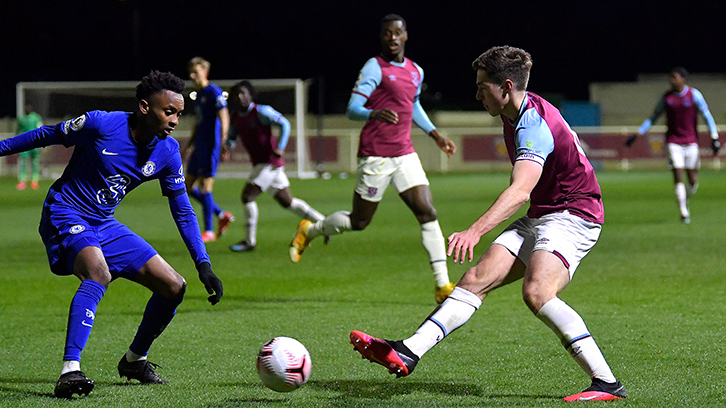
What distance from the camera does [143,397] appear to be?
5012mm

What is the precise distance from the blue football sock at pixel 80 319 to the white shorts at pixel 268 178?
24.9ft

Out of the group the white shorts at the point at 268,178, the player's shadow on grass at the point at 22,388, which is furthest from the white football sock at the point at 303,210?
the player's shadow on grass at the point at 22,388

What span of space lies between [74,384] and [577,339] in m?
2.51

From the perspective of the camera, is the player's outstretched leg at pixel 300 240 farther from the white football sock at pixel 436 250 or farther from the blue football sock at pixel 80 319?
the blue football sock at pixel 80 319

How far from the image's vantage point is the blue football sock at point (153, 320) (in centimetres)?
537

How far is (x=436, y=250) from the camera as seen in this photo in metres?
8.52

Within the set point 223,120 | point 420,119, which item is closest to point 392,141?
point 420,119

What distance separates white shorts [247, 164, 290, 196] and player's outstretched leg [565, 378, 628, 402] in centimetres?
819

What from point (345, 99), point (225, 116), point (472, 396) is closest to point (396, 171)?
point (472, 396)

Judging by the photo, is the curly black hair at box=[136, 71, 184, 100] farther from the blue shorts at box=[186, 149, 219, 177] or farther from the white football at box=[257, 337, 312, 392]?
the blue shorts at box=[186, 149, 219, 177]

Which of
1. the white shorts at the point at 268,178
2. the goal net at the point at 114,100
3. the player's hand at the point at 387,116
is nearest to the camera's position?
the player's hand at the point at 387,116

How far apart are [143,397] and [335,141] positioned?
3311 cm

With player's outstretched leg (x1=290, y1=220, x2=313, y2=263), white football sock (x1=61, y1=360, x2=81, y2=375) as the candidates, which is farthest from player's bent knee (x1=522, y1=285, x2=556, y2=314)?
player's outstretched leg (x1=290, y1=220, x2=313, y2=263)

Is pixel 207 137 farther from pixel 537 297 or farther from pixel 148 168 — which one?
pixel 537 297
